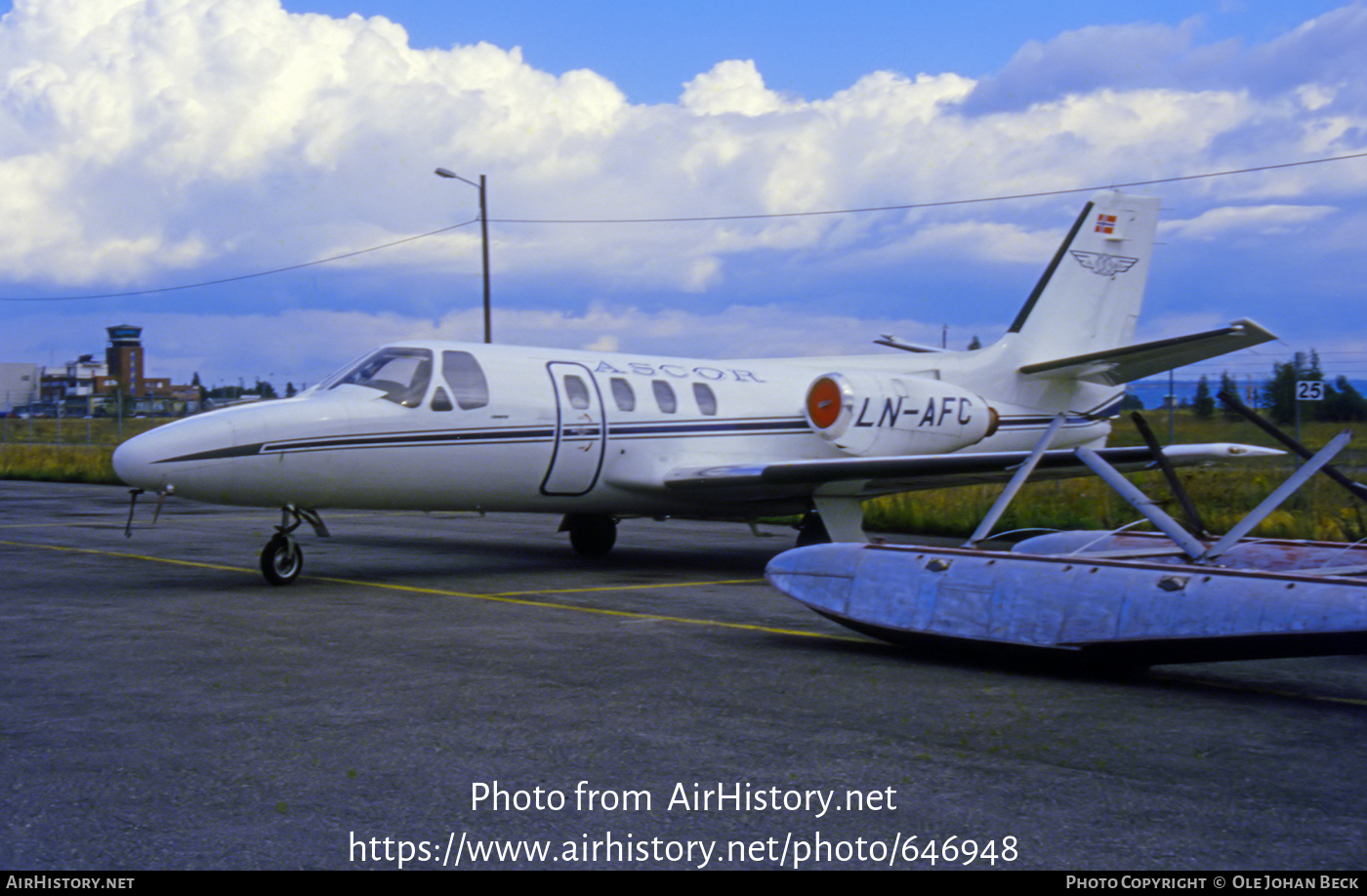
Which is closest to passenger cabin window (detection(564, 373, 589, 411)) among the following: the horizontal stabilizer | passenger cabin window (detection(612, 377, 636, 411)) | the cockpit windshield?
passenger cabin window (detection(612, 377, 636, 411))

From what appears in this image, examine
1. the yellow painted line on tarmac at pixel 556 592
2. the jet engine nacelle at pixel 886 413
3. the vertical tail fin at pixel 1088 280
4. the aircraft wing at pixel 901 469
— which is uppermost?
the vertical tail fin at pixel 1088 280

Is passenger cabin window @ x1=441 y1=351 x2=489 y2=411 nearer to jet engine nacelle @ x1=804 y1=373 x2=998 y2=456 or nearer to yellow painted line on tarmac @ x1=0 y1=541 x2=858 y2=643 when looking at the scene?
yellow painted line on tarmac @ x1=0 y1=541 x2=858 y2=643

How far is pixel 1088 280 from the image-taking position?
16.2 metres

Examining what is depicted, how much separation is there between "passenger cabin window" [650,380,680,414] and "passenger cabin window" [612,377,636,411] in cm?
34

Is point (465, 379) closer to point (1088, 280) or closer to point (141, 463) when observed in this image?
point (141, 463)

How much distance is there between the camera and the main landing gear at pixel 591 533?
14531 millimetres

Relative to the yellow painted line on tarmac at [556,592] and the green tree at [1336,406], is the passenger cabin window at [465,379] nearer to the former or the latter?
the yellow painted line on tarmac at [556,592]

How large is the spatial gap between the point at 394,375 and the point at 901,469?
4993 millimetres

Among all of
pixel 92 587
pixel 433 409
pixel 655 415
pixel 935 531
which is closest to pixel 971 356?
pixel 935 531

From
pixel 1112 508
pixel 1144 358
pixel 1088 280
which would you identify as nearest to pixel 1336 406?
pixel 1112 508

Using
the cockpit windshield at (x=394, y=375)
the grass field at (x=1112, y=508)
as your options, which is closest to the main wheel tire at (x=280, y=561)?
the cockpit windshield at (x=394, y=375)

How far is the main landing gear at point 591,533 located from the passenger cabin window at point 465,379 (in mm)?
2953

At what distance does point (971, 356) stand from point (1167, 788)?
37.5ft
